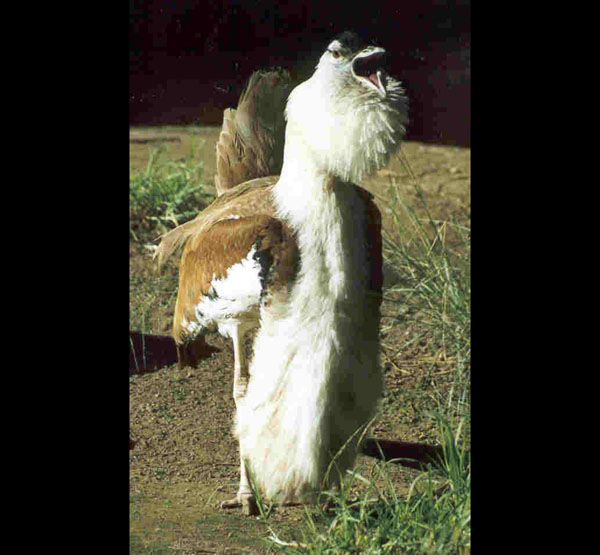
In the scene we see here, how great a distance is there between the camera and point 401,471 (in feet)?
8.65

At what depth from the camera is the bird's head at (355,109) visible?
2141 millimetres

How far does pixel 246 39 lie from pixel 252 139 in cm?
54

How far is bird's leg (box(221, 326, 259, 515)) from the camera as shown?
256 centimetres

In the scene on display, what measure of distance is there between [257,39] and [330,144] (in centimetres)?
49

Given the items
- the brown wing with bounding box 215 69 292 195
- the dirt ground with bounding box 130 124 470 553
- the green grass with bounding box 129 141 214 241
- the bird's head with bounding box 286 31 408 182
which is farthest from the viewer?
the green grass with bounding box 129 141 214 241

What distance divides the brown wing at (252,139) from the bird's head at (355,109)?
587 mm

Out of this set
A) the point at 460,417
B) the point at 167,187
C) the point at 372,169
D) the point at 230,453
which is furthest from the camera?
the point at 167,187

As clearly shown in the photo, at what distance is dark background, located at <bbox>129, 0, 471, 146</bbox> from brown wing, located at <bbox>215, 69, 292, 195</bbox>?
146 millimetres

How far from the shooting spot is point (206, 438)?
287 cm

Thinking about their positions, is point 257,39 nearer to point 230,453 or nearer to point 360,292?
point 360,292

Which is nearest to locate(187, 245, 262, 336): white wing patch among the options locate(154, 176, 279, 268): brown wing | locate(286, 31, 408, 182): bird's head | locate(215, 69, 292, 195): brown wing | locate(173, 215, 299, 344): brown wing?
locate(173, 215, 299, 344): brown wing

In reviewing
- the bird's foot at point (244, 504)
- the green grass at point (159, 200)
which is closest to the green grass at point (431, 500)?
the bird's foot at point (244, 504)

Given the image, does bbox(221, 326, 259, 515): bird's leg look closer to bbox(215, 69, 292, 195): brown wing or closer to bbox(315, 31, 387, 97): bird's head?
bbox(215, 69, 292, 195): brown wing
